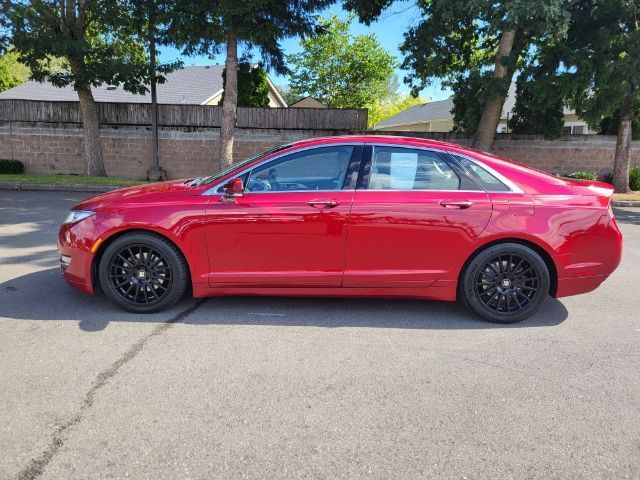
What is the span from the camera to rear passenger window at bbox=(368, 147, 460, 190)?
14.0ft

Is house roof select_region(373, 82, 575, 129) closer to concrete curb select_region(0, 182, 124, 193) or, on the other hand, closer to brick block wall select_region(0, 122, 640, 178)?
brick block wall select_region(0, 122, 640, 178)

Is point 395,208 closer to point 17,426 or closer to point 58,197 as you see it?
point 17,426

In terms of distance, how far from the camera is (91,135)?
16.3 metres

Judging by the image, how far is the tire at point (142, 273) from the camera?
4.23m

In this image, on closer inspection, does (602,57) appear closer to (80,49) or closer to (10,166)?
(80,49)

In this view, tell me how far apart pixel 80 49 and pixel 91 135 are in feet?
9.92

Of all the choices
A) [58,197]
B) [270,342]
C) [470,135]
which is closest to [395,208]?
[270,342]

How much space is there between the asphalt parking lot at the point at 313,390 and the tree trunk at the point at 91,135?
42.5 ft

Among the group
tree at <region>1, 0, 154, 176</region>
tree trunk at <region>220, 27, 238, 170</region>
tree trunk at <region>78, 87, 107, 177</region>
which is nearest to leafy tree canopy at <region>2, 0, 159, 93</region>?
tree at <region>1, 0, 154, 176</region>

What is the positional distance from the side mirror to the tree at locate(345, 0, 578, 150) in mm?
9931

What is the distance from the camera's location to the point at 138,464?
7.79 ft

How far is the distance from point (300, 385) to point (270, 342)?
713mm

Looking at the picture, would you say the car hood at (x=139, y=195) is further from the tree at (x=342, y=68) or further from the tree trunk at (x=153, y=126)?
the tree at (x=342, y=68)

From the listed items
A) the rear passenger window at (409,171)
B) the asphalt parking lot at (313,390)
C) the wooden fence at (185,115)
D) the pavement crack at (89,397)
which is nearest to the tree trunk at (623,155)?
the wooden fence at (185,115)
